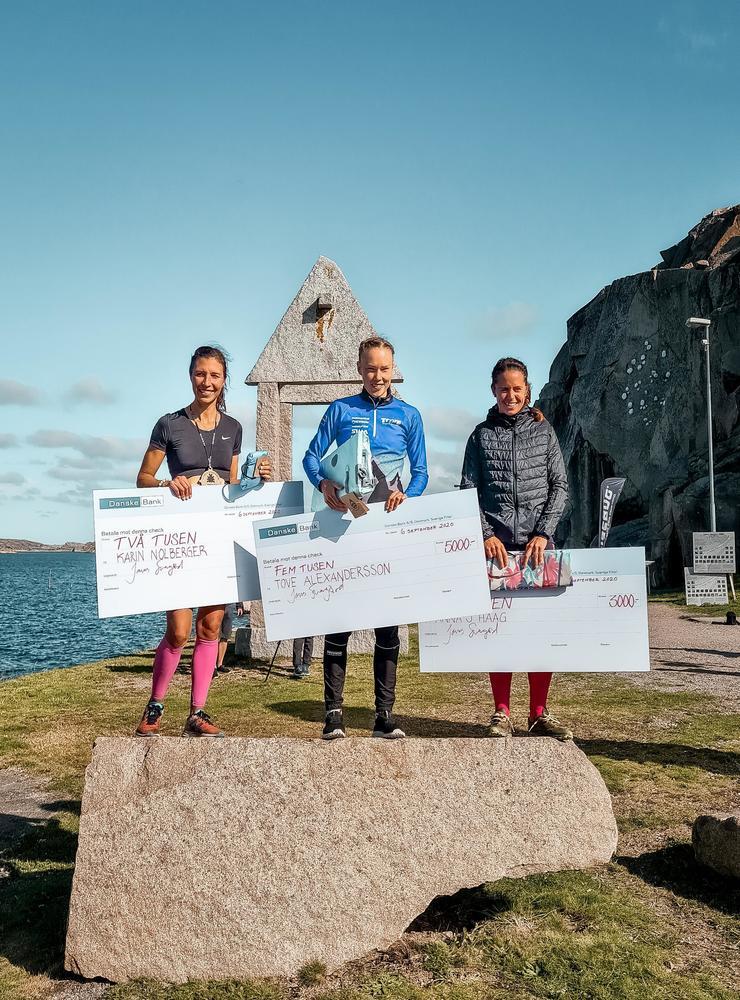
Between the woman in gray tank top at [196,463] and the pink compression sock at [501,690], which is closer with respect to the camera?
the woman in gray tank top at [196,463]

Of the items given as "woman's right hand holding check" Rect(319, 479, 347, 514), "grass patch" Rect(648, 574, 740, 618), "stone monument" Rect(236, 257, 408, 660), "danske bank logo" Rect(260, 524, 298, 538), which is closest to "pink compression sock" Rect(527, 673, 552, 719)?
"woman's right hand holding check" Rect(319, 479, 347, 514)

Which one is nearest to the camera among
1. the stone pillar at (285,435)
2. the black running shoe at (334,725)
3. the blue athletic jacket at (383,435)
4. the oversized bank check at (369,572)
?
the oversized bank check at (369,572)

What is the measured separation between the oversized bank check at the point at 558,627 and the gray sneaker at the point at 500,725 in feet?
1.91

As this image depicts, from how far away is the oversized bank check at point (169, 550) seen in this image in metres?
3.42

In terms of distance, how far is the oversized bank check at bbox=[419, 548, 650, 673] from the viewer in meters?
3.77

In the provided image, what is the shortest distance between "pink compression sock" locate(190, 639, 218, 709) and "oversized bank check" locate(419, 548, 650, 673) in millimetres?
1026

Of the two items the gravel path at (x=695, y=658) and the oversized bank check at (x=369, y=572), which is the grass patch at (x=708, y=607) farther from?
the oversized bank check at (x=369, y=572)

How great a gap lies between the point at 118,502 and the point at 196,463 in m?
0.51

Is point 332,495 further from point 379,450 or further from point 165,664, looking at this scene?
point 165,664

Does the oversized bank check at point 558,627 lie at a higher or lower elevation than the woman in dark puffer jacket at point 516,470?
lower

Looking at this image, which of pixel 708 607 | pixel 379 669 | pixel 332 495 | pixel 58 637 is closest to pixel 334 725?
pixel 379 669

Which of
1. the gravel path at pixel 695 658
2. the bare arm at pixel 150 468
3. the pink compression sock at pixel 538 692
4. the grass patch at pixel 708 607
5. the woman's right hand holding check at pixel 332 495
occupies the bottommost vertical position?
the grass patch at pixel 708 607

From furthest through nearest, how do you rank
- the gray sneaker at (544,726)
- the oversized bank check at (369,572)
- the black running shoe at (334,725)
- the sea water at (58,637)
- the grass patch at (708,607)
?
the sea water at (58,637) < the grass patch at (708,607) < the gray sneaker at (544,726) < the black running shoe at (334,725) < the oversized bank check at (369,572)

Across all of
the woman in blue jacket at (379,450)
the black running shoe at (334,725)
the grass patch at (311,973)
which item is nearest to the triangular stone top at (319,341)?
the woman in blue jacket at (379,450)
